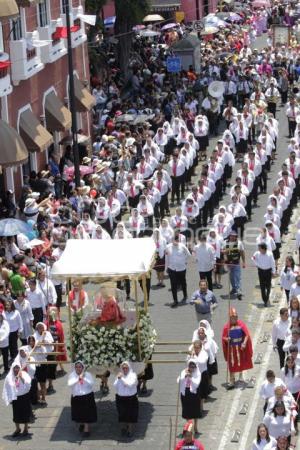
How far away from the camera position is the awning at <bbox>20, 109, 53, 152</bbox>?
38281mm

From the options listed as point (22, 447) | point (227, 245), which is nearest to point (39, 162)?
point (227, 245)

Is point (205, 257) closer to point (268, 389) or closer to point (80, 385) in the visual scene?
point (80, 385)

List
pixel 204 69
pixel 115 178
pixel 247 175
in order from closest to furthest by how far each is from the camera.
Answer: pixel 247 175 → pixel 115 178 → pixel 204 69

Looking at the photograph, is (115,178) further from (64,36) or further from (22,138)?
(64,36)

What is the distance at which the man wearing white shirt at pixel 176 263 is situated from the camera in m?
30.6

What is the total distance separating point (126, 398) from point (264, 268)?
709 cm

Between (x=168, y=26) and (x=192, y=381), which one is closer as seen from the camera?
(x=192, y=381)

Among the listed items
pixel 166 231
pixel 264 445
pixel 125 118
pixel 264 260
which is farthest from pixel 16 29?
pixel 264 445

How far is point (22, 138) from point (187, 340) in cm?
1150

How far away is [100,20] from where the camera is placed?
5328cm

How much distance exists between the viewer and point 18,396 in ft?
79.2

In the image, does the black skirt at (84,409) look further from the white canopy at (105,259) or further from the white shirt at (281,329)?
the white shirt at (281,329)

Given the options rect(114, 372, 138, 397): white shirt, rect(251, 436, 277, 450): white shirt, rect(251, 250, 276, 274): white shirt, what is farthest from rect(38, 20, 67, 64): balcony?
rect(251, 436, 277, 450): white shirt

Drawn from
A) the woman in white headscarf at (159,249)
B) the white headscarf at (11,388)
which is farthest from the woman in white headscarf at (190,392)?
the woman in white headscarf at (159,249)
